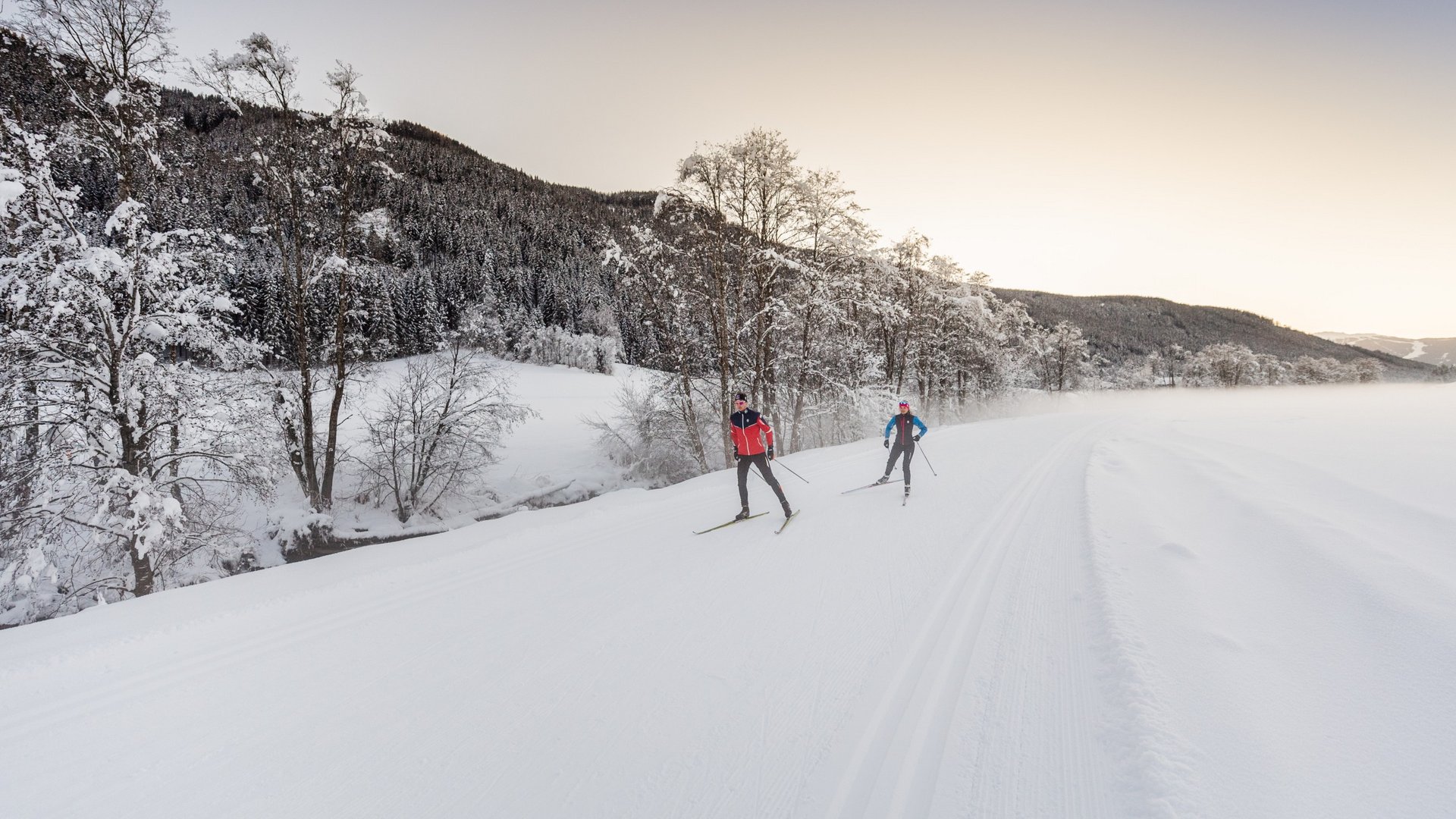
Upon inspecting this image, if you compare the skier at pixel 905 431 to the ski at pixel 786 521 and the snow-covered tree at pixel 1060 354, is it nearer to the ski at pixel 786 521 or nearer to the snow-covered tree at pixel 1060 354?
the ski at pixel 786 521

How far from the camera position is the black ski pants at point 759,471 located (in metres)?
7.83

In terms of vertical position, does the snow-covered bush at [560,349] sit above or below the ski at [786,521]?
above

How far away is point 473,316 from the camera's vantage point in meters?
17.0

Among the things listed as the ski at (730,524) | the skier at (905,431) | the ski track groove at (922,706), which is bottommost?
the ski track groove at (922,706)

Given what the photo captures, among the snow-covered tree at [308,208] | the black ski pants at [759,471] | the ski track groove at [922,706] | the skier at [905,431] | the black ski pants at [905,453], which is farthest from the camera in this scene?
the snow-covered tree at [308,208]

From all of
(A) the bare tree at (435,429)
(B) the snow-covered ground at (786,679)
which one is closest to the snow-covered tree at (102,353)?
(B) the snow-covered ground at (786,679)

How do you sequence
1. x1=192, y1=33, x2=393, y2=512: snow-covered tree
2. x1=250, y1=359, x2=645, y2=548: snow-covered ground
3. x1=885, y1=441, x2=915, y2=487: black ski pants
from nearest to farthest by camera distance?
x1=885, y1=441, x2=915, y2=487: black ski pants → x1=192, y1=33, x2=393, y2=512: snow-covered tree → x1=250, y1=359, x2=645, y2=548: snow-covered ground

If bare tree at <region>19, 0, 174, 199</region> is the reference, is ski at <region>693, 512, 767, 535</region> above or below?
below

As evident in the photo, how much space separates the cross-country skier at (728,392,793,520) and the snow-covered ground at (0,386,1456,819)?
90 centimetres

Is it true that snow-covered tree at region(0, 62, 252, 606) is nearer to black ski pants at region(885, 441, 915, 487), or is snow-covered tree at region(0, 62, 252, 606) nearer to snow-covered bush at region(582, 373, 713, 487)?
snow-covered bush at region(582, 373, 713, 487)

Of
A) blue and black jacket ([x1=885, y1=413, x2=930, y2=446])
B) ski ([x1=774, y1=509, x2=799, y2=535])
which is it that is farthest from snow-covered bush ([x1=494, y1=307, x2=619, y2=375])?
ski ([x1=774, y1=509, x2=799, y2=535])

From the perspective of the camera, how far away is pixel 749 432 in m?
Answer: 8.14

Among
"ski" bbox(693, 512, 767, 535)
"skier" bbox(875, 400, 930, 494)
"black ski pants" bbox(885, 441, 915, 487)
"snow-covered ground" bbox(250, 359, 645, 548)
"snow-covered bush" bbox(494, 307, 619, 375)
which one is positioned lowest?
"snow-covered ground" bbox(250, 359, 645, 548)

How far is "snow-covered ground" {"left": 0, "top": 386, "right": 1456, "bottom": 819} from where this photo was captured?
280cm
